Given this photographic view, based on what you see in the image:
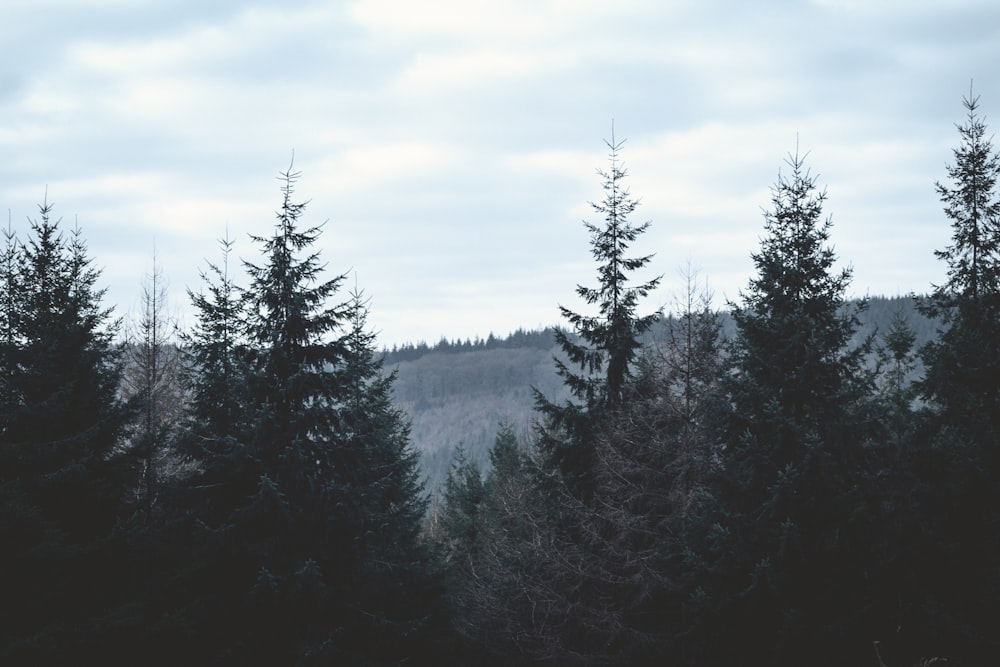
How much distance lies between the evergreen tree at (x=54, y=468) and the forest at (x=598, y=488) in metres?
0.06

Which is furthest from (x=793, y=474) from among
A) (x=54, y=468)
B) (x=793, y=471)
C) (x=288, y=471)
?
(x=54, y=468)

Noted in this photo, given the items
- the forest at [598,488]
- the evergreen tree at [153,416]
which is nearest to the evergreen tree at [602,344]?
the forest at [598,488]

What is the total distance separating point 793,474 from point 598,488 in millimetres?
7458

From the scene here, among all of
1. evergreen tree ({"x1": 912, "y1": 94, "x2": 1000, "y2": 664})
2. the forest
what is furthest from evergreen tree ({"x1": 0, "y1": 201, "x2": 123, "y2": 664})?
evergreen tree ({"x1": 912, "y1": 94, "x2": 1000, "y2": 664})

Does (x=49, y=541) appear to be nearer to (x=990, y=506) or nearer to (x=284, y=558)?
(x=284, y=558)

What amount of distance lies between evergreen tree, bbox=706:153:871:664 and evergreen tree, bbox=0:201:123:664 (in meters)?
14.0

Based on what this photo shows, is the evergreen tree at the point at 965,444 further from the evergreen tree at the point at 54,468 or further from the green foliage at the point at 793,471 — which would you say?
the evergreen tree at the point at 54,468

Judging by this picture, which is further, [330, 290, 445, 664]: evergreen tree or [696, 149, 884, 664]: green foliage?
[330, 290, 445, 664]: evergreen tree

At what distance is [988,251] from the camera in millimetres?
22984

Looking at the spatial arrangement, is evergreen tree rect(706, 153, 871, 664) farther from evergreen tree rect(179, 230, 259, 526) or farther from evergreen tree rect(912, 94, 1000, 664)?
evergreen tree rect(179, 230, 259, 526)

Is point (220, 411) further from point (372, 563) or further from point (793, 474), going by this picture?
point (793, 474)

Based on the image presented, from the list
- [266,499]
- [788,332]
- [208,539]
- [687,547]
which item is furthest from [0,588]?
[788,332]

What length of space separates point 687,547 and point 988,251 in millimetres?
12486

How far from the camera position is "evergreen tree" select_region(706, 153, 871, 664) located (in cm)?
1727
